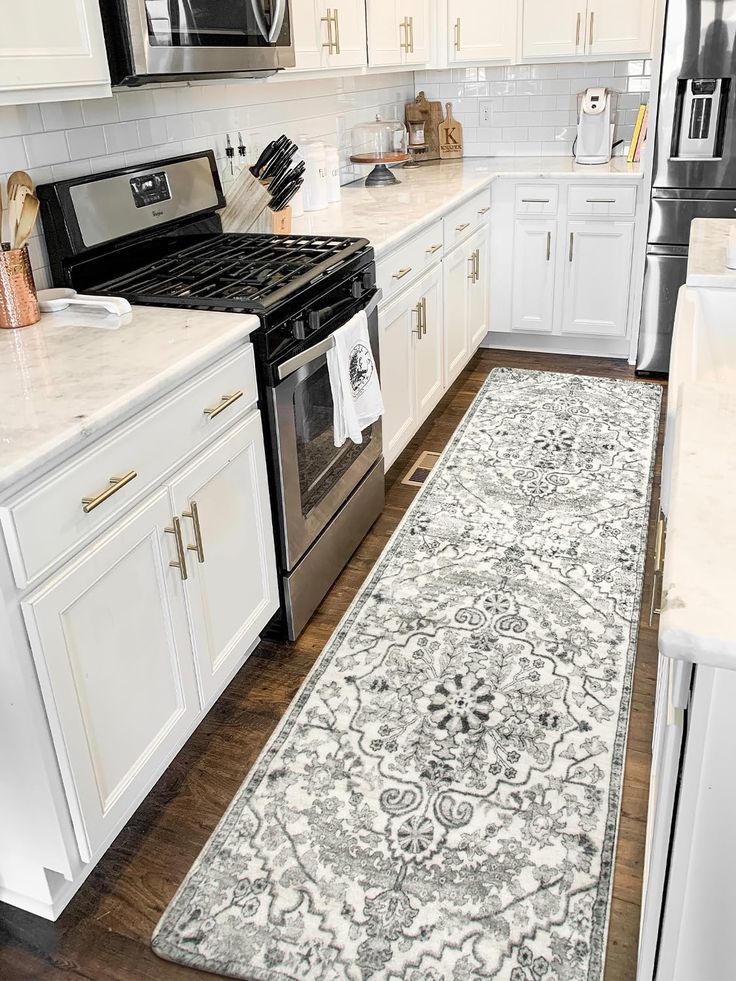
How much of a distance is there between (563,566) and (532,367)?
6.37ft

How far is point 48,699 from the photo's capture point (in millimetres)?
1396

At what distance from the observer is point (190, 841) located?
176 centimetres

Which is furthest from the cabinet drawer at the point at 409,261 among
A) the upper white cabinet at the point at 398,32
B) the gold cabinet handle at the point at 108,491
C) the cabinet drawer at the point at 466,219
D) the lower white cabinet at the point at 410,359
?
the gold cabinet handle at the point at 108,491

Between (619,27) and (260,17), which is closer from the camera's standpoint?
(260,17)

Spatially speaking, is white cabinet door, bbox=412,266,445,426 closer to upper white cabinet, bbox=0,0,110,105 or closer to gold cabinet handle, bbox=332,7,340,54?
gold cabinet handle, bbox=332,7,340,54

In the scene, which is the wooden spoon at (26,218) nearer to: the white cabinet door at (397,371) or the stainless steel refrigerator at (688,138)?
the white cabinet door at (397,371)

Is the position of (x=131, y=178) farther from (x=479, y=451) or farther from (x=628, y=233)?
(x=628, y=233)

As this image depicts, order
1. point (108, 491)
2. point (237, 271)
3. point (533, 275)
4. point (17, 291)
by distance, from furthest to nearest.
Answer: point (533, 275), point (237, 271), point (17, 291), point (108, 491)

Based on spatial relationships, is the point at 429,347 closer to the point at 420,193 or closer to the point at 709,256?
the point at 420,193

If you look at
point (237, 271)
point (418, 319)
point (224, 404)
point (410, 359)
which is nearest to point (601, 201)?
point (418, 319)

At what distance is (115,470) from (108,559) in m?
0.16

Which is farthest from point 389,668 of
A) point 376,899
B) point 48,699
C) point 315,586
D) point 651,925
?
point 651,925

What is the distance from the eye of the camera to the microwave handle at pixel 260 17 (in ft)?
7.57

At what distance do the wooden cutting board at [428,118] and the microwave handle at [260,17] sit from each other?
238 cm
